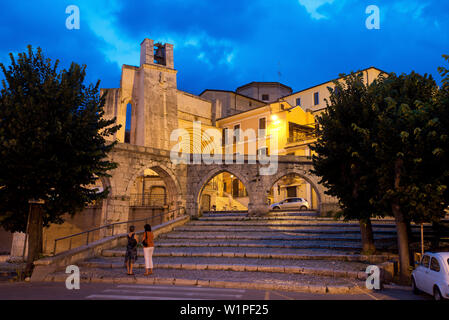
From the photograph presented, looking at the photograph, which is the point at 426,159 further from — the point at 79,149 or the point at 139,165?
the point at 139,165

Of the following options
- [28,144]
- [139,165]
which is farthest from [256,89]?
[28,144]

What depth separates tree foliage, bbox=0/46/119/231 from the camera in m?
9.49

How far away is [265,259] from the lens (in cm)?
1112

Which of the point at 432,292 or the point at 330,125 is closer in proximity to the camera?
the point at 432,292

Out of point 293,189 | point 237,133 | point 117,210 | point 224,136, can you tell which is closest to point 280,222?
point 117,210

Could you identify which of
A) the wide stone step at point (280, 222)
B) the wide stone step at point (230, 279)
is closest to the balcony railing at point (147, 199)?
the wide stone step at point (280, 222)

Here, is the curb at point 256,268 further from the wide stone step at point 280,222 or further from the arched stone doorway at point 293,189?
the arched stone doorway at point 293,189

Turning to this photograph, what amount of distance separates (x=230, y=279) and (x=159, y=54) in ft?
95.0

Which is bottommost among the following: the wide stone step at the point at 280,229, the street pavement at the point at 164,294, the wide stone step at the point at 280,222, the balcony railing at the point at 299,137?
the street pavement at the point at 164,294

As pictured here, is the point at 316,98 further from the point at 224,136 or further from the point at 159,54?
the point at 159,54

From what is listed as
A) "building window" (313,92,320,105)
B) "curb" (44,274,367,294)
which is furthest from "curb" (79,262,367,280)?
"building window" (313,92,320,105)

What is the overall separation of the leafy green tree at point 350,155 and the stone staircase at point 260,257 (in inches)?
54.5

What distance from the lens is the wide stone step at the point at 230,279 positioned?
7.77 meters
